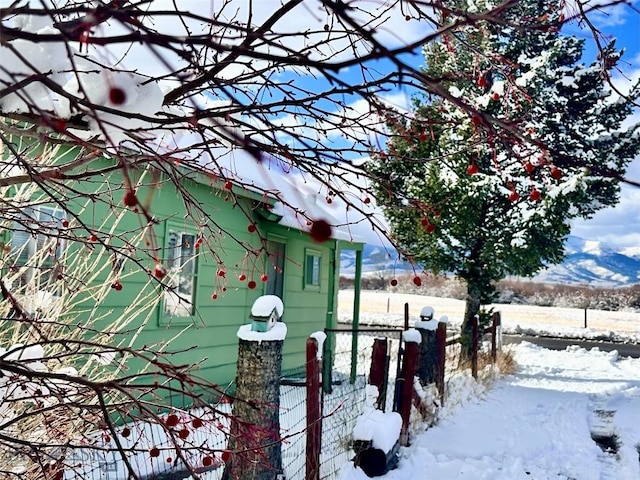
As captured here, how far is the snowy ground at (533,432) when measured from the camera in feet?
18.8

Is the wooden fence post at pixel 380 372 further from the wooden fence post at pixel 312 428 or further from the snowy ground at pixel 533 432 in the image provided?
the wooden fence post at pixel 312 428

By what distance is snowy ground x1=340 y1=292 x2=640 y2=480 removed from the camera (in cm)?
573

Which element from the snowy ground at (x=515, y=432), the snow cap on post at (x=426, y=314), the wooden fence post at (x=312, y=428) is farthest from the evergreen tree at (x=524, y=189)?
the wooden fence post at (x=312, y=428)

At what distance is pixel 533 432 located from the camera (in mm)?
7363

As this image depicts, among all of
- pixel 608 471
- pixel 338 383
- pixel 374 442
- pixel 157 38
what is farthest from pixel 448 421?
pixel 157 38

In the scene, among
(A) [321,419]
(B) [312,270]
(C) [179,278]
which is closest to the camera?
(A) [321,419]

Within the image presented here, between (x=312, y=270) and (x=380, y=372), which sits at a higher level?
(x=312, y=270)

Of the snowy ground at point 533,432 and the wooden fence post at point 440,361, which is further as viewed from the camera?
the wooden fence post at point 440,361

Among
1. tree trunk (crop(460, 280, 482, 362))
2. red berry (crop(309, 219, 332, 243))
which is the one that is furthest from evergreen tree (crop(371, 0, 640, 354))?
red berry (crop(309, 219, 332, 243))

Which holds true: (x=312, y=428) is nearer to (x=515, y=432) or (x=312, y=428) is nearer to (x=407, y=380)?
(x=407, y=380)

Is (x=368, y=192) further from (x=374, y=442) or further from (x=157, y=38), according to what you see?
(x=374, y=442)

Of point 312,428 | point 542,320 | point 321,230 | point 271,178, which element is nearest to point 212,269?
point 312,428

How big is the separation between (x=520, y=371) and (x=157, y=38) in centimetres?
1343

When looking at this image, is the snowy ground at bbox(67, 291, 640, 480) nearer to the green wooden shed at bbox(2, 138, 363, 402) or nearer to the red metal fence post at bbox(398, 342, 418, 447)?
the red metal fence post at bbox(398, 342, 418, 447)
